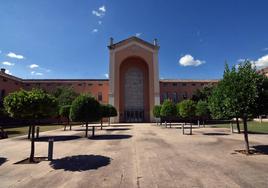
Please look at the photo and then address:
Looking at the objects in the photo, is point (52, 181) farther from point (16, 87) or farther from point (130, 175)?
point (16, 87)

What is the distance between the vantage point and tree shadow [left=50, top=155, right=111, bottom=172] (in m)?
7.79

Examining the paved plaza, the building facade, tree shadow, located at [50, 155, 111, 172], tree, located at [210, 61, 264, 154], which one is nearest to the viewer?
A: the paved plaza

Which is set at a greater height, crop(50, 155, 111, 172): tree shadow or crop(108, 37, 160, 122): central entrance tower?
crop(108, 37, 160, 122): central entrance tower

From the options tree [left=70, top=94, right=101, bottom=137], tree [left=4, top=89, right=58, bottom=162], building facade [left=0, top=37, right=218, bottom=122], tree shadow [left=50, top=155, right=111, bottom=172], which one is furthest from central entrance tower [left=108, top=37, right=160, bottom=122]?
tree [left=4, top=89, right=58, bottom=162]

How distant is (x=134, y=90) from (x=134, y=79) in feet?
10.9

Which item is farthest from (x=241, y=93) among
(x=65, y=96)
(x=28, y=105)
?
(x=65, y=96)

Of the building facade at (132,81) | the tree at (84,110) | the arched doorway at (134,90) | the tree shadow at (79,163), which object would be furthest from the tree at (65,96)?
the tree shadow at (79,163)

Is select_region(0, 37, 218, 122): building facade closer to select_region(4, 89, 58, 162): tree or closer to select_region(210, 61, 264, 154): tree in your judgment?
select_region(210, 61, 264, 154): tree

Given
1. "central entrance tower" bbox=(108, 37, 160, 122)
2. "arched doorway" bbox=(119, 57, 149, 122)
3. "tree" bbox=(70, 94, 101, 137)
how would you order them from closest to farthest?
1. "tree" bbox=(70, 94, 101, 137)
2. "central entrance tower" bbox=(108, 37, 160, 122)
3. "arched doorway" bbox=(119, 57, 149, 122)

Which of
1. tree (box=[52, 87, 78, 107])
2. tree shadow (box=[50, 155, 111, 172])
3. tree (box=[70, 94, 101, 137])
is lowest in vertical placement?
tree shadow (box=[50, 155, 111, 172])

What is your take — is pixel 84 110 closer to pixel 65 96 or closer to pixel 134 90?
pixel 65 96

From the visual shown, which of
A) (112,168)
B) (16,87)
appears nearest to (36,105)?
(112,168)

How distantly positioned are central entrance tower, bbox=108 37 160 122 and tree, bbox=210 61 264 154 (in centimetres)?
4005

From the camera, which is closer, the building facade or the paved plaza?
the paved plaza
